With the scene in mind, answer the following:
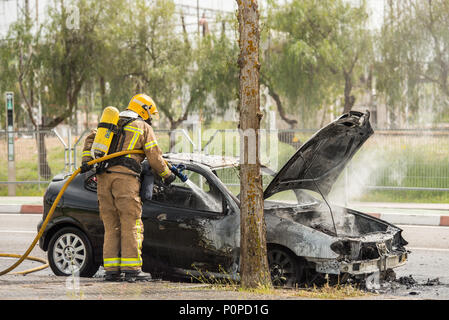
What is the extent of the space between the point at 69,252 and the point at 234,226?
1.95 m

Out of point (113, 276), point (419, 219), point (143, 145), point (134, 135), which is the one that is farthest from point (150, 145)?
point (419, 219)

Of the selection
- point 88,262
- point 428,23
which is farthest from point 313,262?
point 428,23

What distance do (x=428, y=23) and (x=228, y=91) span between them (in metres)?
6.38

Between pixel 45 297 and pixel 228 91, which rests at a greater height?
pixel 228 91

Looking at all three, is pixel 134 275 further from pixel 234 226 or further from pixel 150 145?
pixel 150 145

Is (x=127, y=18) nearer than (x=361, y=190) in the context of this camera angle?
No

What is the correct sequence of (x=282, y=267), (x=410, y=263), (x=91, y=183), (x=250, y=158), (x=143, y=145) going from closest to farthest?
(x=250, y=158)
(x=282, y=267)
(x=143, y=145)
(x=91, y=183)
(x=410, y=263)

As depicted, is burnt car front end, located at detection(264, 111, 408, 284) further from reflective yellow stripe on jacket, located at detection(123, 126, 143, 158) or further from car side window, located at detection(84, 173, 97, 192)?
car side window, located at detection(84, 173, 97, 192)

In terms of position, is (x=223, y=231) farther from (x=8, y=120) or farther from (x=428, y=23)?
(x=428, y=23)

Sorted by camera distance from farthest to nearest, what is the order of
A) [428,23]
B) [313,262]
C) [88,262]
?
[428,23]
[88,262]
[313,262]

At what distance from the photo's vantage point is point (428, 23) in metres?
19.8

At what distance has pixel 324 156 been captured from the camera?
746 cm

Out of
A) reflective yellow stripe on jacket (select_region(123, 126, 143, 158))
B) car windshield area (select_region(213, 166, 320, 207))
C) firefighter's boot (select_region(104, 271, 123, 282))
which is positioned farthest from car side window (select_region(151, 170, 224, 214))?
firefighter's boot (select_region(104, 271, 123, 282))

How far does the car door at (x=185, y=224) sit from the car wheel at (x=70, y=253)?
0.73m
